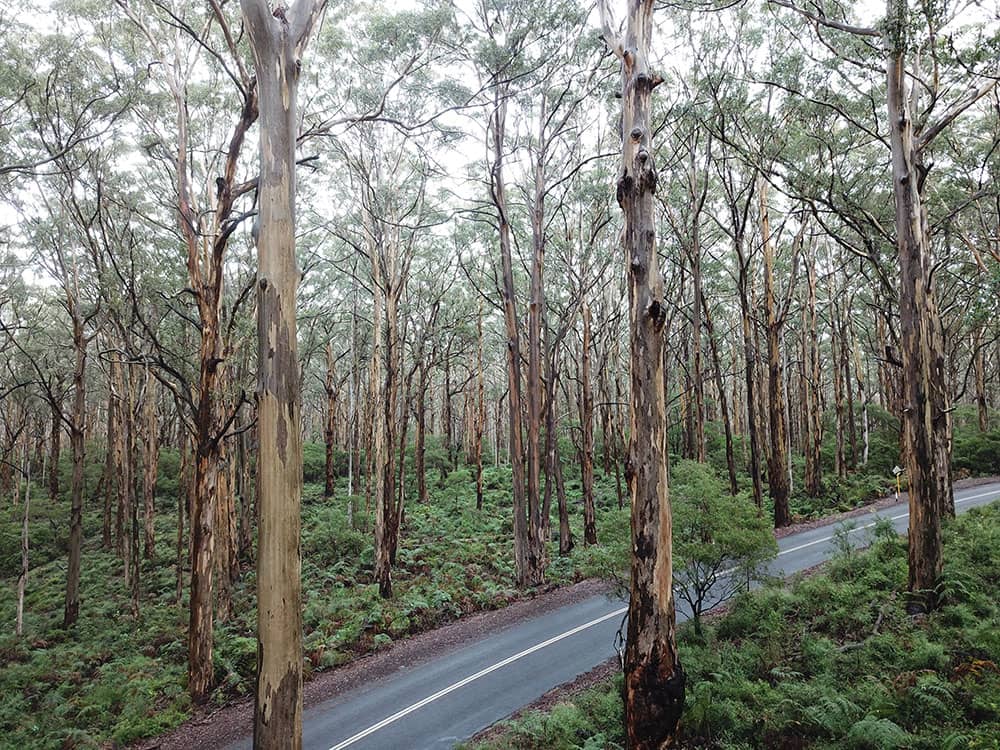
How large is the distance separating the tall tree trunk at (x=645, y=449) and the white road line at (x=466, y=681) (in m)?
3.96

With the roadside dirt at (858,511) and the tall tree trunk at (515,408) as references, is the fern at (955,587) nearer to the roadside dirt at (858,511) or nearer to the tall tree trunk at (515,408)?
the roadside dirt at (858,511)

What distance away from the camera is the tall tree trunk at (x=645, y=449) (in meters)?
5.81

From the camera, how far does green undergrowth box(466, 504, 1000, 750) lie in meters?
5.46

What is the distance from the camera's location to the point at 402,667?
10273mm

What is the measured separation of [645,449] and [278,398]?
389cm

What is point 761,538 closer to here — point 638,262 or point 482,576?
point 638,262

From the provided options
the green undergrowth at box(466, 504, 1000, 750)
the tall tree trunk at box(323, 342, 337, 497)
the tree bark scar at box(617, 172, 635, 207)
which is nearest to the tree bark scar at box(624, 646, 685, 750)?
the green undergrowth at box(466, 504, 1000, 750)

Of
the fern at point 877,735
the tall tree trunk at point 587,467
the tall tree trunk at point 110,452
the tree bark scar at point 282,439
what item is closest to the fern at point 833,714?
the fern at point 877,735

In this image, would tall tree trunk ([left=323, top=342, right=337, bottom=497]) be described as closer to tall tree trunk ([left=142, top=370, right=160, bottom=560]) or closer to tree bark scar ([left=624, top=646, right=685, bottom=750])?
tall tree trunk ([left=142, top=370, right=160, bottom=560])

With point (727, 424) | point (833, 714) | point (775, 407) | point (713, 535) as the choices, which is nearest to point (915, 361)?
point (713, 535)

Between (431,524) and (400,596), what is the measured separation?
6.56 meters

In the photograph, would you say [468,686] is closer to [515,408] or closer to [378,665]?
[378,665]

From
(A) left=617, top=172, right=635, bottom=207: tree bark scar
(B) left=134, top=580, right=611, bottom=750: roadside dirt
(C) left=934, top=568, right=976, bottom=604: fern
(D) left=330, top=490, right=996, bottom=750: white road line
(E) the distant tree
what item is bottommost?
(B) left=134, top=580, right=611, bottom=750: roadside dirt

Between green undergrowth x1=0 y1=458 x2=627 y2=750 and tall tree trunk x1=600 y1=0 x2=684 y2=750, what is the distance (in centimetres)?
230
